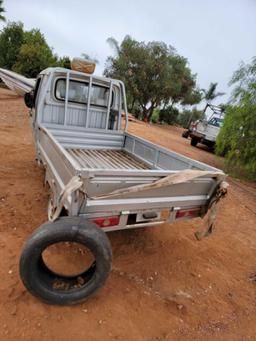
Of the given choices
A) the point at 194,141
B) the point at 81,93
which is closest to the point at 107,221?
the point at 81,93

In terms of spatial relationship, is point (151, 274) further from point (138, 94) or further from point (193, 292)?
point (138, 94)

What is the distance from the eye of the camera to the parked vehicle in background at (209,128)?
13.8 meters

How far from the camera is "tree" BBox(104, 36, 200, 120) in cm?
2216

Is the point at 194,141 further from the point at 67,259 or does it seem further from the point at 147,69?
the point at 67,259

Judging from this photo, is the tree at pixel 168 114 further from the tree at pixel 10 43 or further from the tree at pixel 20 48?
the tree at pixel 10 43

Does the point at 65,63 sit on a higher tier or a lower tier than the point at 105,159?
higher

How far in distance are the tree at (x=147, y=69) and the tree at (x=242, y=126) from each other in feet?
48.1

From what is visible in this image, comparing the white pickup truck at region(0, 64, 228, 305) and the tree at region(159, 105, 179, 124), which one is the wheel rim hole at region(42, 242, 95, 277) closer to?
the white pickup truck at region(0, 64, 228, 305)

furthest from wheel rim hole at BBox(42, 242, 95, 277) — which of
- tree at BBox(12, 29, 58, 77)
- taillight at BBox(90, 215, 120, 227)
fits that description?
tree at BBox(12, 29, 58, 77)

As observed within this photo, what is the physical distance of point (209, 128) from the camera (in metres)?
13.9

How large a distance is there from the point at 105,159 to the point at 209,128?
10772 mm

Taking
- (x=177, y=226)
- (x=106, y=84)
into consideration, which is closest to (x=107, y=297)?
(x=177, y=226)

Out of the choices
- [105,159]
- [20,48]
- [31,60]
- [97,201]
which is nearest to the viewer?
[97,201]

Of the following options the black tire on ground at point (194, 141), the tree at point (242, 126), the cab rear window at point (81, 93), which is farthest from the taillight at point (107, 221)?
the black tire on ground at point (194, 141)
